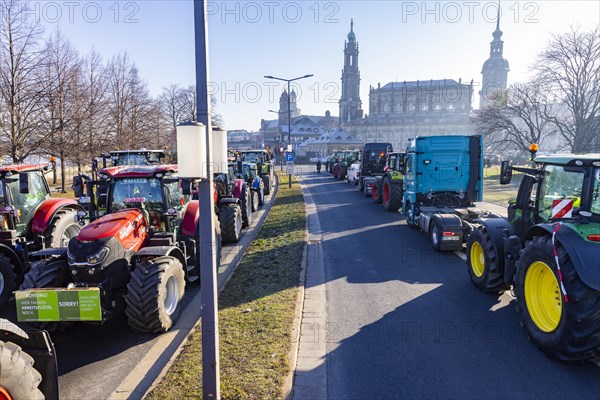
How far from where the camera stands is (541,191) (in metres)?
6.09

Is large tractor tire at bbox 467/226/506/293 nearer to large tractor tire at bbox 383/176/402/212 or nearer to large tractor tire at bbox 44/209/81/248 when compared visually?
large tractor tire at bbox 44/209/81/248

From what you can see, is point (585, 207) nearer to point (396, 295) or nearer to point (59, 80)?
point (396, 295)

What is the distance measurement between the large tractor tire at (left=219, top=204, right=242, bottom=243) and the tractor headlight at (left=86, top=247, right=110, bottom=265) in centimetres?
558

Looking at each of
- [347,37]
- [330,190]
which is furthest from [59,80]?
[347,37]

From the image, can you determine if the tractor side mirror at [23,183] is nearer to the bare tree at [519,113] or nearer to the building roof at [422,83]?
the bare tree at [519,113]

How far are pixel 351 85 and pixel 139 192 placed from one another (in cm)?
10406

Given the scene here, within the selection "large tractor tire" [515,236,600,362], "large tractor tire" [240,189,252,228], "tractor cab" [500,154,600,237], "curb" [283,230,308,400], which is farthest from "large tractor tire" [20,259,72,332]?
"large tractor tire" [240,189,252,228]

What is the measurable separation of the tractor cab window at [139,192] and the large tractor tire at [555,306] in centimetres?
587

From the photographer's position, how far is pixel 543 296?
5.25 m

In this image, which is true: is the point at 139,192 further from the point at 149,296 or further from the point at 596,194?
the point at 596,194

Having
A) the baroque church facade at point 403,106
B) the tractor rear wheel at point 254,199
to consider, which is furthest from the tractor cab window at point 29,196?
the baroque church facade at point 403,106

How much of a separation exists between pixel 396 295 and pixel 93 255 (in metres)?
4.79

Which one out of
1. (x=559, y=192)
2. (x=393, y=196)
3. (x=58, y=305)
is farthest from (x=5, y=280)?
(x=393, y=196)

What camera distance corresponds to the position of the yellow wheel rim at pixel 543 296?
5.02 meters
